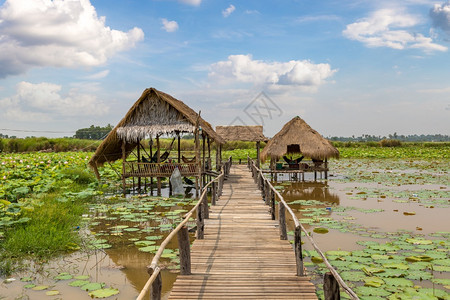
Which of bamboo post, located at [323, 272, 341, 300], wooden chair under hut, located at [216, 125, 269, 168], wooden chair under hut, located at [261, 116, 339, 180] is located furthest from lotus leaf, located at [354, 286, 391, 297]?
wooden chair under hut, located at [216, 125, 269, 168]

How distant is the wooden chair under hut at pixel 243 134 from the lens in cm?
2258

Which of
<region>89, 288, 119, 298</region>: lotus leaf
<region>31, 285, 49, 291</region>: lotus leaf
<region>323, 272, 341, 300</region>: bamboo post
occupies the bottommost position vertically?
<region>89, 288, 119, 298</region>: lotus leaf

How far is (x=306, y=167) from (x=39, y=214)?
14.3 metres

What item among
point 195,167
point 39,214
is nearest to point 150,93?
point 195,167

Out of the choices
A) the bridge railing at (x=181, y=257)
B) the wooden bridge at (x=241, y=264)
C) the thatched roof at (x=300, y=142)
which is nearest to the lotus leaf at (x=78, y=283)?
the bridge railing at (x=181, y=257)

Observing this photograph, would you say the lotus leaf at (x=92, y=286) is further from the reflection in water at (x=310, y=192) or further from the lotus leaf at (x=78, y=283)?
the reflection in water at (x=310, y=192)

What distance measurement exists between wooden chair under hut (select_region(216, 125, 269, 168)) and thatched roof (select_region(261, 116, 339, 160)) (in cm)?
138

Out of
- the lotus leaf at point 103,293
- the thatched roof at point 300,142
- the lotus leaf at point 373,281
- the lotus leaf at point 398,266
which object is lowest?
the lotus leaf at point 103,293

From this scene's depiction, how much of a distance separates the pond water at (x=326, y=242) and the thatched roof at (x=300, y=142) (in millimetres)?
5267

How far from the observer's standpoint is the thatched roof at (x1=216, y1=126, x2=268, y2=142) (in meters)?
22.6

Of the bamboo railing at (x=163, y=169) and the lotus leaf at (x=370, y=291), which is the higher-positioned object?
the bamboo railing at (x=163, y=169)

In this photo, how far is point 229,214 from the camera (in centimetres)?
912

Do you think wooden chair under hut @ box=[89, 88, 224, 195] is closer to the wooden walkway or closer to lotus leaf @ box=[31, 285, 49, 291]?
the wooden walkway

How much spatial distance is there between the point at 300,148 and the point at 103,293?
1621 centimetres
